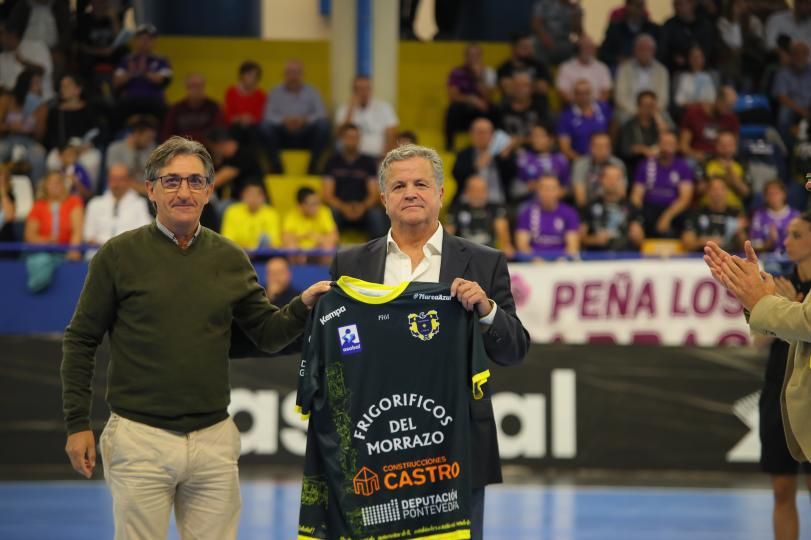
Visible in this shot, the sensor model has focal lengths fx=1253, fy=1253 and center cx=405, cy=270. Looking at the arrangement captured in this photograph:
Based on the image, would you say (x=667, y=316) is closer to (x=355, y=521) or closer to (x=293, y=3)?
(x=355, y=521)

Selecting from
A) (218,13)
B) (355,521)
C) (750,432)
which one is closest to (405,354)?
(355,521)

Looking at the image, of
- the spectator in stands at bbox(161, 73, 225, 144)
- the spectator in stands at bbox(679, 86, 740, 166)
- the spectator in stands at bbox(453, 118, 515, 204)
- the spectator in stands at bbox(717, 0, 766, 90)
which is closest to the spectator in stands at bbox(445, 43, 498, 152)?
the spectator in stands at bbox(453, 118, 515, 204)

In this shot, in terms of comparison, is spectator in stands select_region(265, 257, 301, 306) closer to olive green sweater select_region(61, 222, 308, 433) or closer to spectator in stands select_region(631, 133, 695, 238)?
spectator in stands select_region(631, 133, 695, 238)

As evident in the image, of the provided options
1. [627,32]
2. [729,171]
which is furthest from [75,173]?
[627,32]

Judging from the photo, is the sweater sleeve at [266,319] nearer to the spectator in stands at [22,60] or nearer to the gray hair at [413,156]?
the gray hair at [413,156]

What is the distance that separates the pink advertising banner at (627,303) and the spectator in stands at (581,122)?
355 centimetres

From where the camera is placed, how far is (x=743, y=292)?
4.84 m

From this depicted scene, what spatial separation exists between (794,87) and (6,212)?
988 cm

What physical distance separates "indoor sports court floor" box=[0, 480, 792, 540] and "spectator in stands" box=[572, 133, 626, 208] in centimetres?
414

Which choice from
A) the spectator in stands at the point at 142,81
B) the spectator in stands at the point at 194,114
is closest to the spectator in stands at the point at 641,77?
the spectator in stands at the point at 194,114

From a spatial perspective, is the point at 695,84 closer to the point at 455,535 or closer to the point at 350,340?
the point at 350,340

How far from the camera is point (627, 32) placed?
658 inches

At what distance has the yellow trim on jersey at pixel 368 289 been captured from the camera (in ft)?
15.4

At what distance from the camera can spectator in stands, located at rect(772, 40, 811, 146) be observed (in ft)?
52.6
